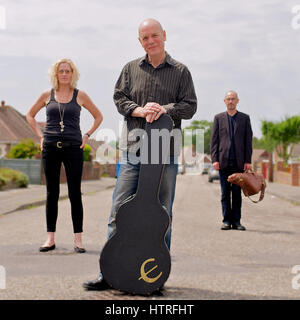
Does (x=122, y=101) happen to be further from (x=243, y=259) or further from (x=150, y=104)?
(x=243, y=259)

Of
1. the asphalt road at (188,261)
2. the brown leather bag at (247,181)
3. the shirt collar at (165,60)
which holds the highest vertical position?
the shirt collar at (165,60)

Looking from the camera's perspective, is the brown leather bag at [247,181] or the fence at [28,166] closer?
the brown leather bag at [247,181]

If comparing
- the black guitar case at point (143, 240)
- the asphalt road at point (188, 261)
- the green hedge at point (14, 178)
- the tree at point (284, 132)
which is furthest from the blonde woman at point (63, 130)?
the tree at point (284, 132)

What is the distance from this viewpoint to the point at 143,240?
3.49 metres

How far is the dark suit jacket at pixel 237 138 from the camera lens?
23.8 feet

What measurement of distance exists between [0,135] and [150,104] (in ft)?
148

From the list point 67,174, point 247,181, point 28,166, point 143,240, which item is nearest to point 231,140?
point 247,181

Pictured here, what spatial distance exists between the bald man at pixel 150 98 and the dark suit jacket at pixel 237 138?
3.58m

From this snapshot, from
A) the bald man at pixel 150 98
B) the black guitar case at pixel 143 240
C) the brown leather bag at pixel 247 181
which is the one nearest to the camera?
the black guitar case at pixel 143 240

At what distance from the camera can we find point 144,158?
357cm

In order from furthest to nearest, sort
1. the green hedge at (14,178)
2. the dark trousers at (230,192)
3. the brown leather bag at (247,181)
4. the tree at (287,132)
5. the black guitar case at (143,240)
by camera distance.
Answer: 1. the tree at (287,132)
2. the green hedge at (14,178)
3. the dark trousers at (230,192)
4. the brown leather bag at (247,181)
5. the black guitar case at (143,240)

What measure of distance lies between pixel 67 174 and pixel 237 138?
2938 millimetres

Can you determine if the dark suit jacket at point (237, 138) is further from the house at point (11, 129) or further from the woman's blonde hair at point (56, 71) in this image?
the house at point (11, 129)
